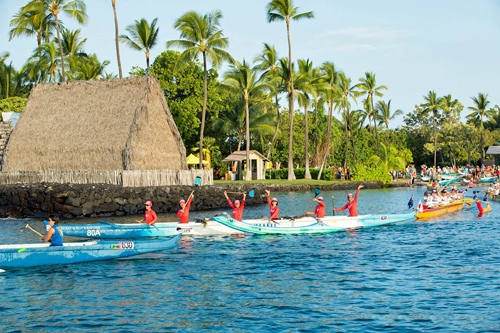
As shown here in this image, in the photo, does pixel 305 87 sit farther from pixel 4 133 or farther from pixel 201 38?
pixel 4 133

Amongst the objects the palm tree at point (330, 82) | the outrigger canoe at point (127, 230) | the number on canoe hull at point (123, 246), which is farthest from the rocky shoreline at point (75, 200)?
the palm tree at point (330, 82)

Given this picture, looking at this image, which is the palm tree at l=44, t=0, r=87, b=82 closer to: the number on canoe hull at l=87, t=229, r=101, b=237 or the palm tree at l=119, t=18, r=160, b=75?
the palm tree at l=119, t=18, r=160, b=75

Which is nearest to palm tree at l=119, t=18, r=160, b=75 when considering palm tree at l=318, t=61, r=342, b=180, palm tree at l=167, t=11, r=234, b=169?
palm tree at l=167, t=11, r=234, b=169

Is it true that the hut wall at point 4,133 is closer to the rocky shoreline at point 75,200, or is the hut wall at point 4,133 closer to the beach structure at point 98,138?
the beach structure at point 98,138

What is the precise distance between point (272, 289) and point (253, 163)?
42318mm

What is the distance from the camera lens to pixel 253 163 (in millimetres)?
53000

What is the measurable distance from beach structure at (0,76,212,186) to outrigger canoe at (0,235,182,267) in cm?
1357

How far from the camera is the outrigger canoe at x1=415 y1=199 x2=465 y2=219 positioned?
22.0m

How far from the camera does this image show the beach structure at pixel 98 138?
2842 cm

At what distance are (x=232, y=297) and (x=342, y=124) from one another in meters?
62.1

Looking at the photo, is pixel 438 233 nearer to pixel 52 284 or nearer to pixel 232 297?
pixel 232 297

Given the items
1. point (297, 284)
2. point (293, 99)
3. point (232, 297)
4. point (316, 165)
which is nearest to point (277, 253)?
point (297, 284)

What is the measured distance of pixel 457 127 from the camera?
66.9 m

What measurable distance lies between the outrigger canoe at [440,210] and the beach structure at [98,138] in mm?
14648
